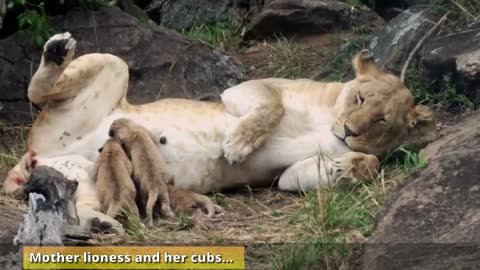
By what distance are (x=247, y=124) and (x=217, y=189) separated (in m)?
0.50

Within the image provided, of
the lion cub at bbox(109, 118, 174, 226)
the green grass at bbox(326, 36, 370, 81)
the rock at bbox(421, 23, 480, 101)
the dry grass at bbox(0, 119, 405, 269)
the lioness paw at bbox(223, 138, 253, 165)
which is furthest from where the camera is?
the green grass at bbox(326, 36, 370, 81)

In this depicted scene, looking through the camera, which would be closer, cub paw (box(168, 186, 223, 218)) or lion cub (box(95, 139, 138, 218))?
lion cub (box(95, 139, 138, 218))

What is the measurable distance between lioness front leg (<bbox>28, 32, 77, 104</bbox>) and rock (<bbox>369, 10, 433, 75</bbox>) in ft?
9.46

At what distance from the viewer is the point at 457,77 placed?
9500 millimetres

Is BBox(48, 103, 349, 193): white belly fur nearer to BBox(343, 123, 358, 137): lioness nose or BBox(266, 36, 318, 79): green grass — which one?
BBox(343, 123, 358, 137): lioness nose

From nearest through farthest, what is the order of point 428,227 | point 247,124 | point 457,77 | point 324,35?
point 428,227, point 247,124, point 457,77, point 324,35

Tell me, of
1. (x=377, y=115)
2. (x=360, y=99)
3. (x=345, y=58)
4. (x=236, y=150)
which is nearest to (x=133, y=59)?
(x=345, y=58)

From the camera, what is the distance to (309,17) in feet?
39.0

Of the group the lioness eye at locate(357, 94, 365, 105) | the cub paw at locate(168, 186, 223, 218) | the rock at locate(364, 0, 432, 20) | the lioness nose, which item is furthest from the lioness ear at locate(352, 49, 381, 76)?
the rock at locate(364, 0, 432, 20)

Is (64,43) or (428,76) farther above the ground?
(64,43)

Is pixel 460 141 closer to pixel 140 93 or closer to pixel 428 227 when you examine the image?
pixel 428 227

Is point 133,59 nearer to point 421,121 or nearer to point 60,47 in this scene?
point 60,47

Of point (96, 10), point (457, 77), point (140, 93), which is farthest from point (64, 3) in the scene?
point (457, 77)

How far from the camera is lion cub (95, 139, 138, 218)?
7.63 metres
